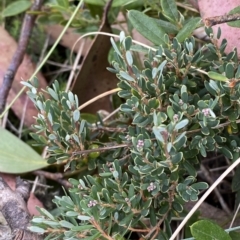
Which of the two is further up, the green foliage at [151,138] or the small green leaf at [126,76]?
the small green leaf at [126,76]

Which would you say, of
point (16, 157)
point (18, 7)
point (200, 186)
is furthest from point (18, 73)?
point (200, 186)

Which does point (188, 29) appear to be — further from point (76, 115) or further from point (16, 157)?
point (16, 157)

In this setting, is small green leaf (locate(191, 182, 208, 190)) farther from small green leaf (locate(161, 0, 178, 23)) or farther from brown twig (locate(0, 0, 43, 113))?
brown twig (locate(0, 0, 43, 113))

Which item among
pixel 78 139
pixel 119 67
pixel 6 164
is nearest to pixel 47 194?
pixel 6 164

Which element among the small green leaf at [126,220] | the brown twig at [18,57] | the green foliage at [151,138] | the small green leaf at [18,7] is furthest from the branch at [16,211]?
the small green leaf at [18,7]

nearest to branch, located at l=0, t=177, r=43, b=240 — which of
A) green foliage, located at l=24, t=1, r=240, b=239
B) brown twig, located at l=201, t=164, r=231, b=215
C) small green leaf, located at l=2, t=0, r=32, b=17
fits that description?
green foliage, located at l=24, t=1, r=240, b=239

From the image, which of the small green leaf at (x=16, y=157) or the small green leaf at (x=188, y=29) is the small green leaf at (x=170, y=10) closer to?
the small green leaf at (x=188, y=29)

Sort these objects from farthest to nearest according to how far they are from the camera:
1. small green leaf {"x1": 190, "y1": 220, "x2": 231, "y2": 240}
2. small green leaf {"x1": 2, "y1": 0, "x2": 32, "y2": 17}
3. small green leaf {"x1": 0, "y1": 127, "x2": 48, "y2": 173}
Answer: small green leaf {"x1": 2, "y1": 0, "x2": 32, "y2": 17}
small green leaf {"x1": 0, "y1": 127, "x2": 48, "y2": 173}
small green leaf {"x1": 190, "y1": 220, "x2": 231, "y2": 240}
